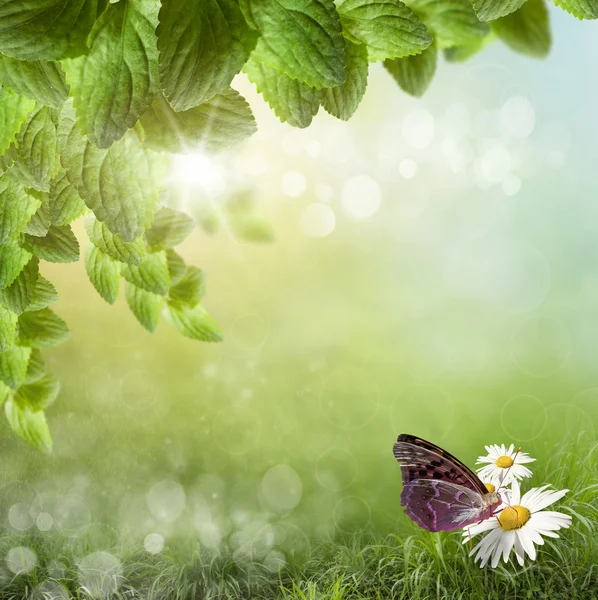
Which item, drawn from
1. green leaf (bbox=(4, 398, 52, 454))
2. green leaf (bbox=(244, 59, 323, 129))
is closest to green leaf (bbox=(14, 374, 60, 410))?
green leaf (bbox=(4, 398, 52, 454))

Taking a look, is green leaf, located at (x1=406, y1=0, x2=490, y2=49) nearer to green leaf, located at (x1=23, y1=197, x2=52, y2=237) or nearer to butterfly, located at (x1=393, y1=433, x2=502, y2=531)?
green leaf, located at (x1=23, y1=197, x2=52, y2=237)

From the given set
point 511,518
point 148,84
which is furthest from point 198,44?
point 511,518

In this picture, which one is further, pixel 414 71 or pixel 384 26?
pixel 414 71

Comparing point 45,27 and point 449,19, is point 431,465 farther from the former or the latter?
point 45,27

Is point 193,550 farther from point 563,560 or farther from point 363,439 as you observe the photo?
point 563,560

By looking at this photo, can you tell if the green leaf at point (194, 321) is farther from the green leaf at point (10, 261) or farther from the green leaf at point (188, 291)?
the green leaf at point (10, 261)

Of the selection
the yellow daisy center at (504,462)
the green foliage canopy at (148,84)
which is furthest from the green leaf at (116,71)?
the yellow daisy center at (504,462)
